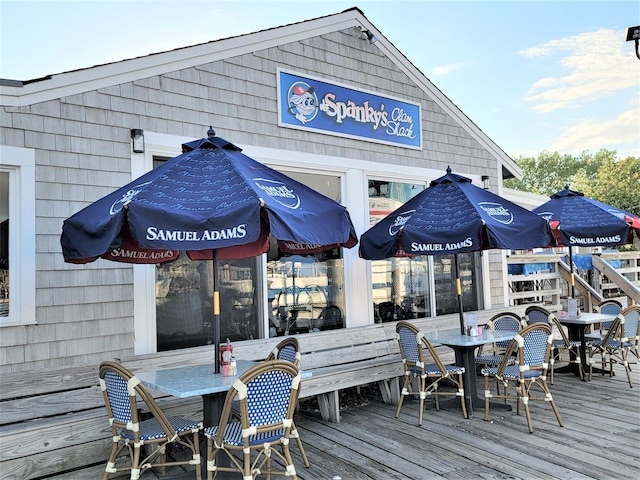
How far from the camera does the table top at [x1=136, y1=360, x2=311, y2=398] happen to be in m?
3.15

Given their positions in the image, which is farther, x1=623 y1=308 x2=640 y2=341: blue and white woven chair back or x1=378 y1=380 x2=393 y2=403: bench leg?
x1=623 y1=308 x2=640 y2=341: blue and white woven chair back

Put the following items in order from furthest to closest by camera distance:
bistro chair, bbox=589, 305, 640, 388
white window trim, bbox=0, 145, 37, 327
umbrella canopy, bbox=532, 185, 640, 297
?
1. bistro chair, bbox=589, 305, 640, 388
2. umbrella canopy, bbox=532, 185, 640, 297
3. white window trim, bbox=0, 145, 37, 327

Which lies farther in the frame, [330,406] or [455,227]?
[330,406]

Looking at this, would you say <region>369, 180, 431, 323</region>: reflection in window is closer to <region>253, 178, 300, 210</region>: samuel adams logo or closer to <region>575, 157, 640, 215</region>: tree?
<region>253, 178, 300, 210</region>: samuel adams logo

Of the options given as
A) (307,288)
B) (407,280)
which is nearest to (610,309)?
(407,280)

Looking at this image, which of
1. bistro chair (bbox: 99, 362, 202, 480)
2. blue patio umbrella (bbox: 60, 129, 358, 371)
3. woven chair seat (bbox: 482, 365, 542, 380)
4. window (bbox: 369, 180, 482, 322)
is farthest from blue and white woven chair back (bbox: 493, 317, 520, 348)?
bistro chair (bbox: 99, 362, 202, 480)

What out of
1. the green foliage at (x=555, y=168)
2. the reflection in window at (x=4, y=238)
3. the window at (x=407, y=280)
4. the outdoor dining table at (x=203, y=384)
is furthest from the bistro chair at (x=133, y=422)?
the green foliage at (x=555, y=168)

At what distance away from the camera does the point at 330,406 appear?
5105 mm

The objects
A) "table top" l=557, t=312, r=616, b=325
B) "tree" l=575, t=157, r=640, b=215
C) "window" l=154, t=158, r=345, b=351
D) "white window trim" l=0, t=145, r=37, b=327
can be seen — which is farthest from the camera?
"tree" l=575, t=157, r=640, b=215

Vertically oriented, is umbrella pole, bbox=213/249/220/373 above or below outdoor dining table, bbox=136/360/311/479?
above

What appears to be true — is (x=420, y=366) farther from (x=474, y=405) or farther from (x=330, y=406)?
(x=330, y=406)

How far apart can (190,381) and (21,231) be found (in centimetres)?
199

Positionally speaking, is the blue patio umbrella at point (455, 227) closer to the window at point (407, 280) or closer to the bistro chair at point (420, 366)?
the bistro chair at point (420, 366)

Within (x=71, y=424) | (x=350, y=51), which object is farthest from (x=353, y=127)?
(x=71, y=424)
